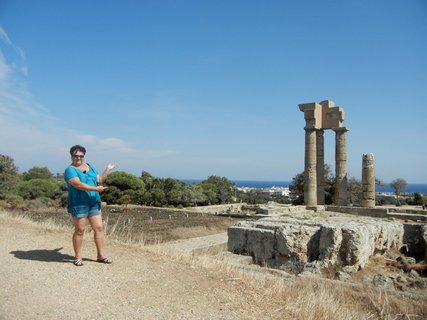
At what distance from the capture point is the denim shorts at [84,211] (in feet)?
20.3

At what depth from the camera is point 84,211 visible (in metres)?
6.25

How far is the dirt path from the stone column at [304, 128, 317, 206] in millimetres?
19747

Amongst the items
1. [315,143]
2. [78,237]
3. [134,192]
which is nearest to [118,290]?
[78,237]

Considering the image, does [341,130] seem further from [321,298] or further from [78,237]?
[78,237]

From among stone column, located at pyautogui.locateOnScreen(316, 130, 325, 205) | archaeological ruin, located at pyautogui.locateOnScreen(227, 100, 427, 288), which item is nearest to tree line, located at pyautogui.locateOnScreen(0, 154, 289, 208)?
stone column, located at pyautogui.locateOnScreen(316, 130, 325, 205)

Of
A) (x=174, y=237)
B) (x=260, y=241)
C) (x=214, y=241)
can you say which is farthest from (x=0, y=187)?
(x=260, y=241)

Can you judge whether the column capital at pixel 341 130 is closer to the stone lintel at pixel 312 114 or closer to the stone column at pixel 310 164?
the stone lintel at pixel 312 114

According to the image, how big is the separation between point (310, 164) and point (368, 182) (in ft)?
12.5

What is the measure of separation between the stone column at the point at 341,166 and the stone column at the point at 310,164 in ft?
5.56

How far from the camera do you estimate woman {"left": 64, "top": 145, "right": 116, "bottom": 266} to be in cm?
605

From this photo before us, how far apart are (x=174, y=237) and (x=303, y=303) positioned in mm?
12045

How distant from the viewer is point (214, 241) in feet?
53.0

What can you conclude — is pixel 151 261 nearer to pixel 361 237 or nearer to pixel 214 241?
pixel 361 237

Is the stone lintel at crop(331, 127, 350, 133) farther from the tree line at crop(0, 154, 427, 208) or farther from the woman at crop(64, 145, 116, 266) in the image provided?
the woman at crop(64, 145, 116, 266)
